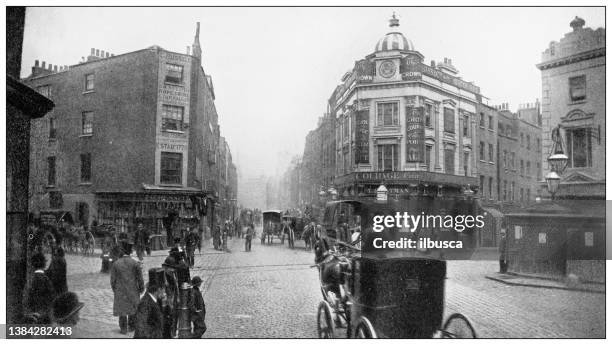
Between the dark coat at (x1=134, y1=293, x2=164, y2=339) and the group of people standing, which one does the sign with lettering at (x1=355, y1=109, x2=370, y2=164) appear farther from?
the dark coat at (x1=134, y1=293, x2=164, y2=339)

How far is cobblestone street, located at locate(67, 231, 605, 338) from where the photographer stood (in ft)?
16.1

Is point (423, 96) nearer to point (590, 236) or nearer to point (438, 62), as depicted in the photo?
point (438, 62)

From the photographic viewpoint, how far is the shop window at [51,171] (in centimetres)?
539

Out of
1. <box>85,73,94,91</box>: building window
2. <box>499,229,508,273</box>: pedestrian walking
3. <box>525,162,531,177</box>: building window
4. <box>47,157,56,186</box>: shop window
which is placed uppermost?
<box>85,73,94,91</box>: building window

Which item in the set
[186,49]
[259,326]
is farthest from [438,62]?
[259,326]

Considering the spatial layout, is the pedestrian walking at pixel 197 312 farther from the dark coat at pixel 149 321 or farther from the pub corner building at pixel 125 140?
the pub corner building at pixel 125 140

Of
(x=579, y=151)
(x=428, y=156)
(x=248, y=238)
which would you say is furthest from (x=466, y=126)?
(x=248, y=238)

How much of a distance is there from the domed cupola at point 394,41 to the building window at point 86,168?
3907 millimetres

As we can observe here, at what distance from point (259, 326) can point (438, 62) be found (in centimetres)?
385

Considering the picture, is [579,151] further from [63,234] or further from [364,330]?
[63,234]

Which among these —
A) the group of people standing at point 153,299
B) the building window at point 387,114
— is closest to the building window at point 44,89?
the group of people standing at point 153,299

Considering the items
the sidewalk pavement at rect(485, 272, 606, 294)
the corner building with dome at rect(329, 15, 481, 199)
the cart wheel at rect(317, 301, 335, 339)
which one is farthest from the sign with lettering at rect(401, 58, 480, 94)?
the cart wheel at rect(317, 301, 335, 339)

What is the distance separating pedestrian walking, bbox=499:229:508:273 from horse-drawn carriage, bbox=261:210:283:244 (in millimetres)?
3099

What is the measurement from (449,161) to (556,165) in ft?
4.26
